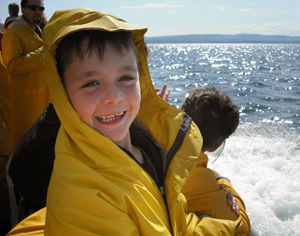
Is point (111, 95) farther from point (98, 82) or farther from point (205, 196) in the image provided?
point (205, 196)

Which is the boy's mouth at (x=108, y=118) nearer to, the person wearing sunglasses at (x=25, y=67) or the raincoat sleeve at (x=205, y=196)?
the raincoat sleeve at (x=205, y=196)

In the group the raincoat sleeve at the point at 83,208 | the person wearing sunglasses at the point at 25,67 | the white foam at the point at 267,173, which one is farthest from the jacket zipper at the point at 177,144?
the person wearing sunglasses at the point at 25,67

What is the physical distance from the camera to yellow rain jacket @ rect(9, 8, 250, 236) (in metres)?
0.95

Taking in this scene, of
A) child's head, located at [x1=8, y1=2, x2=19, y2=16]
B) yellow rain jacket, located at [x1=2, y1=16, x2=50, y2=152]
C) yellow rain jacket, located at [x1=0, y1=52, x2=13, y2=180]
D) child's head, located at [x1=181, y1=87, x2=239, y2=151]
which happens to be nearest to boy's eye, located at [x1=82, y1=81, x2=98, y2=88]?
child's head, located at [x1=181, y1=87, x2=239, y2=151]

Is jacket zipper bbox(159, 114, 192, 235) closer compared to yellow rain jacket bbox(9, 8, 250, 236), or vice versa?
yellow rain jacket bbox(9, 8, 250, 236)

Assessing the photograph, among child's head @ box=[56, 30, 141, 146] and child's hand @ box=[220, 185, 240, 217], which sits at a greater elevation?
child's head @ box=[56, 30, 141, 146]

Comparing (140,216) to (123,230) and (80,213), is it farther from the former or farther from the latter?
(80,213)

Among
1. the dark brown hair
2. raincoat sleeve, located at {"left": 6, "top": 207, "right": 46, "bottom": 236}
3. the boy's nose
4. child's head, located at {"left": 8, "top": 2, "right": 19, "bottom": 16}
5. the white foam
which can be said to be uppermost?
child's head, located at {"left": 8, "top": 2, "right": 19, "bottom": 16}

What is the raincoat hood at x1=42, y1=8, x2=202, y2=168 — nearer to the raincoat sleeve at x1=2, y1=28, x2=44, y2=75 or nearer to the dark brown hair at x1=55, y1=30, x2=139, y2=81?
the dark brown hair at x1=55, y1=30, x2=139, y2=81

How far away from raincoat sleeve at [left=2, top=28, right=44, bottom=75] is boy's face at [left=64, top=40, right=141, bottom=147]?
6.67 feet

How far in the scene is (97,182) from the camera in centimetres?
99

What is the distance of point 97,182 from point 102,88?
1.32 feet

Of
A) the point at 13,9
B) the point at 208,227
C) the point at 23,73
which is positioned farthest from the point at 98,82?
the point at 13,9

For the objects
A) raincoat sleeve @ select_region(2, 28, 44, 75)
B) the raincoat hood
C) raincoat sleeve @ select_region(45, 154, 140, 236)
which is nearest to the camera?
raincoat sleeve @ select_region(45, 154, 140, 236)
